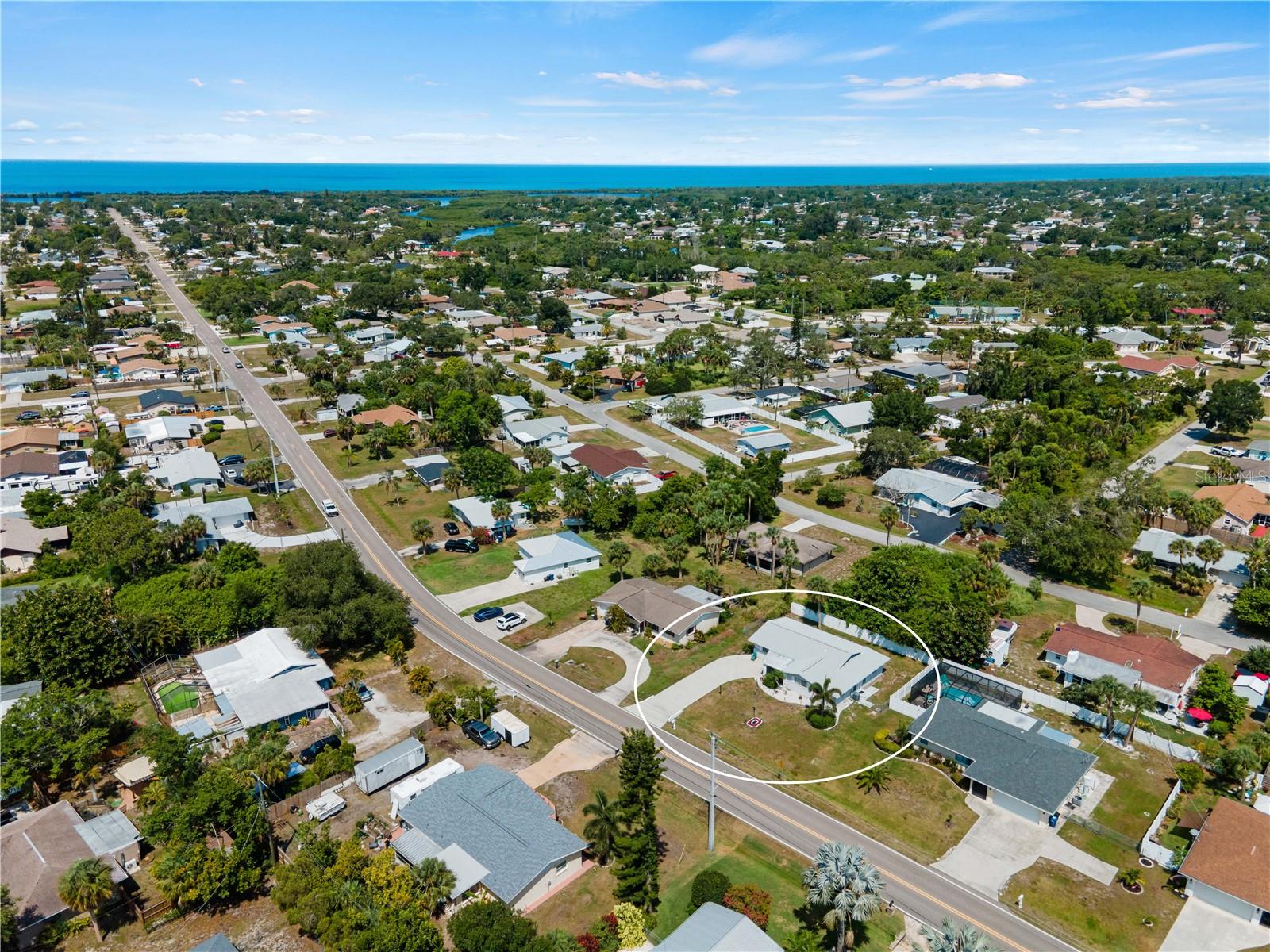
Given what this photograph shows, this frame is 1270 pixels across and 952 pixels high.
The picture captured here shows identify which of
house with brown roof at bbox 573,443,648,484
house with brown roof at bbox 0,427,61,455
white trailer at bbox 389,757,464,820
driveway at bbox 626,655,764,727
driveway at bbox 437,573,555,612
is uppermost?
house with brown roof at bbox 0,427,61,455

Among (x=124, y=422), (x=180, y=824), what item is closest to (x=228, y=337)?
(x=124, y=422)

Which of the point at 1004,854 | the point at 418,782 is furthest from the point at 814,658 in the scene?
the point at 418,782

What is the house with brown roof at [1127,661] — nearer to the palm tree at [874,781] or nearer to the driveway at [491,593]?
the palm tree at [874,781]

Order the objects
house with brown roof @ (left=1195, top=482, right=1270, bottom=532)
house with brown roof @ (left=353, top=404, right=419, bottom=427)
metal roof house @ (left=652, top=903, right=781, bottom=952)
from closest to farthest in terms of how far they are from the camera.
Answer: metal roof house @ (left=652, top=903, right=781, bottom=952), house with brown roof @ (left=1195, top=482, right=1270, bottom=532), house with brown roof @ (left=353, top=404, right=419, bottom=427)

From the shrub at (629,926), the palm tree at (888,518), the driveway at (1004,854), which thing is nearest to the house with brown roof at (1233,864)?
the driveway at (1004,854)

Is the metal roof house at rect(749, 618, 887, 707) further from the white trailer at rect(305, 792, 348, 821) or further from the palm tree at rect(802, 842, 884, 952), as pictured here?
the white trailer at rect(305, 792, 348, 821)

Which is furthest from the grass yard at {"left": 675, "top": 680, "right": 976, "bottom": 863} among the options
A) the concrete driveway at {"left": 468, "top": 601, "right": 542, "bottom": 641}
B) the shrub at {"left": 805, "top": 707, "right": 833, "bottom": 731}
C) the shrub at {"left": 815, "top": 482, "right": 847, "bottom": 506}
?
the shrub at {"left": 815, "top": 482, "right": 847, "bottom": 506}
